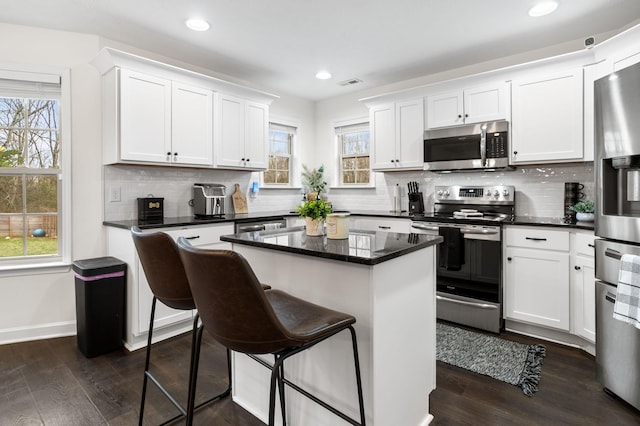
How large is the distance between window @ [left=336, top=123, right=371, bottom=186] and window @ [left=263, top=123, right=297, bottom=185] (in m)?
0.72

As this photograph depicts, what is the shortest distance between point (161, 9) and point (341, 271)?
2.47 m

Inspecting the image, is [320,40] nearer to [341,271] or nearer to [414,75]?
[414,75]

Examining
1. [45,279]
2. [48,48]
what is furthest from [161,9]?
[45,279]

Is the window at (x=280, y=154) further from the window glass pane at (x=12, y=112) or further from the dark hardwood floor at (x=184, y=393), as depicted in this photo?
the dark hardwood floor at (x=184, y=393)

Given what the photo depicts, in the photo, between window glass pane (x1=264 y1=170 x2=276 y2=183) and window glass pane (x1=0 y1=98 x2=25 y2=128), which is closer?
window glass pane (x1=0 y1=98 x2=25 y2=128)

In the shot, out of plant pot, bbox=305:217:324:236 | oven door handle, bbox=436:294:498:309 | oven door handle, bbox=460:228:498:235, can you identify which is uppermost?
plant pot, bbox=305:217:324:236

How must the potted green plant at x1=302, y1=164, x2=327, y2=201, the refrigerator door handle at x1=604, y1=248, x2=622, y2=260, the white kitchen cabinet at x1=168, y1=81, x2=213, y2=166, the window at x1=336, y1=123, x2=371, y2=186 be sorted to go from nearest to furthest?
the refrigerator door handle at x1=604, y1=248, x2=622, y2=260, the white kitchen cabinet at x1=168, y1=81, x2=213, y2=166, the window at x1=336, y1=123, x2=371, y2=186, the potted green plant at x1=302, y1=164, x2=327, y2=201

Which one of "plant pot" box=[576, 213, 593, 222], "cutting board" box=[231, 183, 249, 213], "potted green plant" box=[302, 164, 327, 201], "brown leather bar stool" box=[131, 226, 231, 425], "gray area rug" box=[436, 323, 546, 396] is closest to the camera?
"brown leather bar stool" box=[131, 226, 231, 425]

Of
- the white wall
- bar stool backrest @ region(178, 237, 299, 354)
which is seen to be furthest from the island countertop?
the white wall

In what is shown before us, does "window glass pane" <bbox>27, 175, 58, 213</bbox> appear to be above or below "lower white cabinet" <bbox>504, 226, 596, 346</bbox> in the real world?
above

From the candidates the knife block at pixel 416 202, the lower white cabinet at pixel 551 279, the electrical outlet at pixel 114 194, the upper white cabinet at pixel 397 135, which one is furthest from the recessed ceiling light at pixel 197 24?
the lower white cabinet at pixel 551 279

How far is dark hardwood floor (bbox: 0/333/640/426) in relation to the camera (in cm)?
192

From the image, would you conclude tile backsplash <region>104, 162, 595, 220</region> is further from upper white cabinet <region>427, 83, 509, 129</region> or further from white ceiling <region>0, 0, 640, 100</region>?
white ceiling <region>0, 0, 640, 100</region>

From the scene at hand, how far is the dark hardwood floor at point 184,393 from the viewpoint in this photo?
1.92 m
